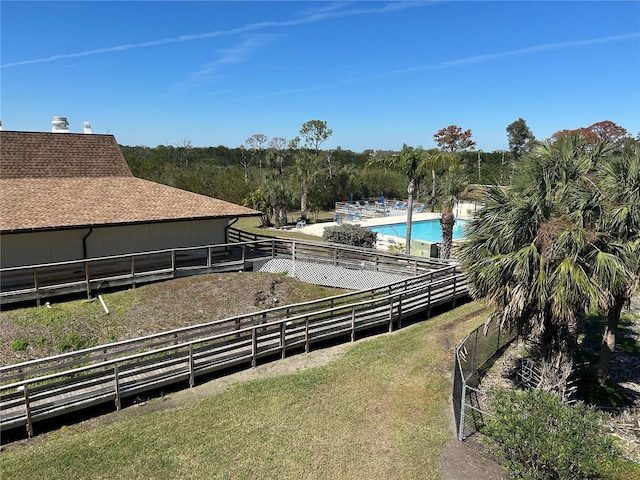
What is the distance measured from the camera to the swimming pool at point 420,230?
1405 inches

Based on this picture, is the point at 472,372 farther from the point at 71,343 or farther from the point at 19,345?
the point at 19,345

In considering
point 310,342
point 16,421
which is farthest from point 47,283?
point 310,342

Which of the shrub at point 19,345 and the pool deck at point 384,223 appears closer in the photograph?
the shrub at point 19,345

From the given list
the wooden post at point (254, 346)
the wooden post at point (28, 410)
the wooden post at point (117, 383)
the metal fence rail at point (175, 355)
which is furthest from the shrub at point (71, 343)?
the wooden post at point (254, 346)

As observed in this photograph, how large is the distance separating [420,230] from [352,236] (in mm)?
15842

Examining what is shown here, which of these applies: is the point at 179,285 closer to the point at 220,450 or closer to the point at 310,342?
the point at 310,342

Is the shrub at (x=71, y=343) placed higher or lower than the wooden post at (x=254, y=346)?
lower

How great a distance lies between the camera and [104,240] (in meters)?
16.1

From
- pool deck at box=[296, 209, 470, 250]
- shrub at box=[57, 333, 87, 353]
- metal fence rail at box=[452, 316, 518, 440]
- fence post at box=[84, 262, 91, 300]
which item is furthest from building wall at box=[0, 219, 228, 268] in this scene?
pool deck at box=[296, 209, 470, 250]

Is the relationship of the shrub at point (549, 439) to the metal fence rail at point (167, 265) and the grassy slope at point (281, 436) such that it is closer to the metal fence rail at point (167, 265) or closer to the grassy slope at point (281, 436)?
the grassy slope at point (281, 436)

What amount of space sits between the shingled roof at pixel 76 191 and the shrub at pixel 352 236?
756cm

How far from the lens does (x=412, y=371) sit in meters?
10.6

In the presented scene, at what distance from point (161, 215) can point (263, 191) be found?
19.6 m

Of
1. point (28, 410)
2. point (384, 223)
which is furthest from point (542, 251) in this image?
point (384, 223)
